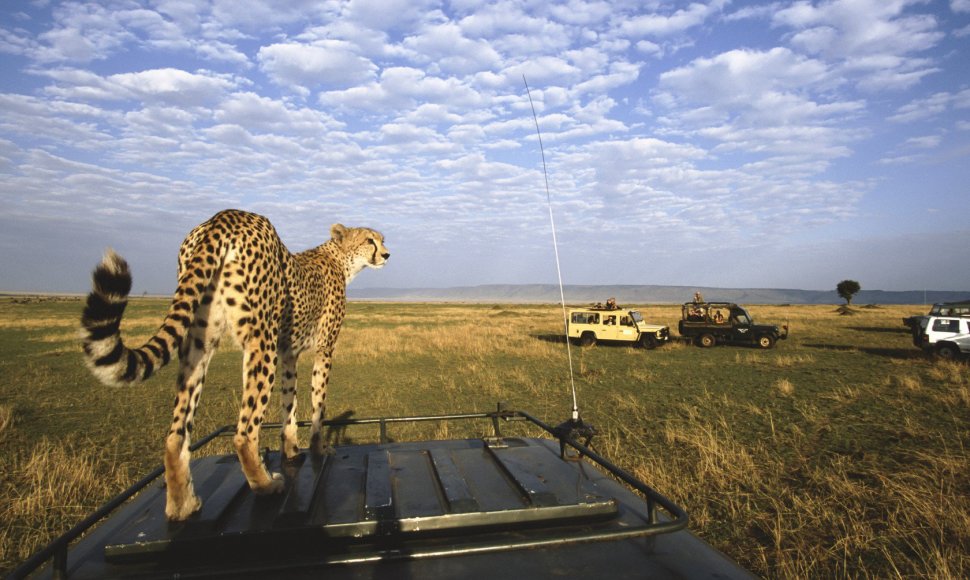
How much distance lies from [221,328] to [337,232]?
295cm

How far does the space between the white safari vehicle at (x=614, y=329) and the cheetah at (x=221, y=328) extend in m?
19.6

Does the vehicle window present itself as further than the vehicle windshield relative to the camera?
No

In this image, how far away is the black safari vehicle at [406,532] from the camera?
1.71 metres

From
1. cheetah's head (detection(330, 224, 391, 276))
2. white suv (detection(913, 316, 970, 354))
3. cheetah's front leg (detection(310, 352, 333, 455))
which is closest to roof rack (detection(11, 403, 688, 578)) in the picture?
cheetah's front leg (detection(310, 352, 333, 455))

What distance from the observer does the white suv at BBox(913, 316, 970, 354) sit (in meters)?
17.5

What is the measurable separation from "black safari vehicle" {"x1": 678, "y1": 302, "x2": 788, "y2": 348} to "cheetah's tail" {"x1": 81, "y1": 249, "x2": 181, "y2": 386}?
78.5ft

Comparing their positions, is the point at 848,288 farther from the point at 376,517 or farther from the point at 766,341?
the point at 376,517

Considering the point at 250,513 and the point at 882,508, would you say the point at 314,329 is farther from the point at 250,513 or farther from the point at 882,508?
the point at 882,508

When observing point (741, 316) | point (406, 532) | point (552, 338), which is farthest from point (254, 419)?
point (552, 338)

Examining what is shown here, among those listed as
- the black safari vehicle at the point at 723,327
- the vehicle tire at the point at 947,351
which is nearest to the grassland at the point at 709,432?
the vehicle tire at the point at 947,351

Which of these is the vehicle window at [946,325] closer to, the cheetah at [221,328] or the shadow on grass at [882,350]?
the shadow on grass at [882,350]

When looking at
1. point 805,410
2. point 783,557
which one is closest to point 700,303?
point 805,410

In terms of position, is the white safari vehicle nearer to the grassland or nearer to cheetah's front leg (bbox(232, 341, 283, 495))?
the grassland

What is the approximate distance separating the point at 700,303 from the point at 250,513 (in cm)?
2464
